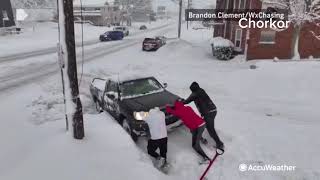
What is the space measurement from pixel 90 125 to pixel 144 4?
94576 mm

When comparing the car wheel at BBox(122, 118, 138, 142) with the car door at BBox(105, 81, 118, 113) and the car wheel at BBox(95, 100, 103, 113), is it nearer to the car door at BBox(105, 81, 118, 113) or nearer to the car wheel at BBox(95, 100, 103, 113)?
the car door at BBox(105, 81, 118, 113)

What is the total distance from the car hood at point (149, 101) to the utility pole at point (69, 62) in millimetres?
1842

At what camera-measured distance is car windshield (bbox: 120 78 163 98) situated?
9.69m

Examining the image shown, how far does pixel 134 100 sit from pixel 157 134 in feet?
7.24

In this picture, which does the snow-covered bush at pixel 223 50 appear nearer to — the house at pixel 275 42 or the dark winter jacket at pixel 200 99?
the house at pixel 275 42

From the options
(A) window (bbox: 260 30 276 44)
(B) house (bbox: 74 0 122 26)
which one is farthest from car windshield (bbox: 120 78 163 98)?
(B) house (bbox: 74 0 122 26)

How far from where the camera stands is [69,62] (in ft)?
23.3

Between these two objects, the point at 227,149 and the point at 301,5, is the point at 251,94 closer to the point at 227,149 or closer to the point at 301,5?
the point at 227,149

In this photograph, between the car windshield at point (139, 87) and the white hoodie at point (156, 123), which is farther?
the car windshield at point (139, 87)

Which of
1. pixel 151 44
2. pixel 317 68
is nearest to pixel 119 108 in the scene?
pixel 317 68

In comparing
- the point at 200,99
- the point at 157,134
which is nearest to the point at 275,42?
the point at 200,99

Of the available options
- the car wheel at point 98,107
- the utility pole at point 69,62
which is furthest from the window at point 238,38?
the utility pole at point 69,62

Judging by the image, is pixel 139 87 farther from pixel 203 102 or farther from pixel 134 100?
pixel 203 102

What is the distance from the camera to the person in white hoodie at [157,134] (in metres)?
7.16
